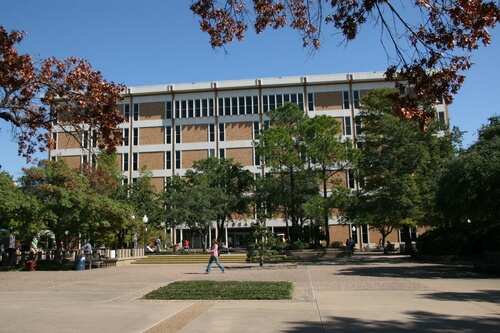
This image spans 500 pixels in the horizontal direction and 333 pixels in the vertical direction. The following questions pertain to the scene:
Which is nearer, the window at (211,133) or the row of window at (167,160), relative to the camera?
the row of window at (167,160)

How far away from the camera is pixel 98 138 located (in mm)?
8164

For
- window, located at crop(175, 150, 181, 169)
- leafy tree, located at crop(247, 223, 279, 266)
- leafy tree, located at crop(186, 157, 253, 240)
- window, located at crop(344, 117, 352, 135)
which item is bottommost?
leafy tree, located at crop(247, 223, 279, 266)

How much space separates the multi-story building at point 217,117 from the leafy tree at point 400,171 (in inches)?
999

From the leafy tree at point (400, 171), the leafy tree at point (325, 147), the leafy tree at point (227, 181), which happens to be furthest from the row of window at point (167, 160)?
the leafy tree at point (400, 171)

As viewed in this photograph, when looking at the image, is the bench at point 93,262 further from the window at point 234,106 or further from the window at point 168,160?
the window at point 234,106

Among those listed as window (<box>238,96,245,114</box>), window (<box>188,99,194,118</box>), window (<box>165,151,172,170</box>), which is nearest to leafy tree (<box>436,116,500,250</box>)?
window (<box>238,96,245,114</box>)

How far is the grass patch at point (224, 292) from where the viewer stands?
11.8 metres

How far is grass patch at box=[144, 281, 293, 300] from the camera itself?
38.5 feet

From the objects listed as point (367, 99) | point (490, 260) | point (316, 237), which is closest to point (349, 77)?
point (367, 99)

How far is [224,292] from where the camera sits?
1229 cm

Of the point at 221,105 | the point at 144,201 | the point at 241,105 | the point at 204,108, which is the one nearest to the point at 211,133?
the point at 204,108

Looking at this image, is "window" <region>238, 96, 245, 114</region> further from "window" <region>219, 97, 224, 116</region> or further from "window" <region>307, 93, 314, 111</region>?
"window" <region>307, 93, 314, 111</region>

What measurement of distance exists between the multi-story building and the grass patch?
45.6 m

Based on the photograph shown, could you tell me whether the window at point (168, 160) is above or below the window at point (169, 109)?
below
